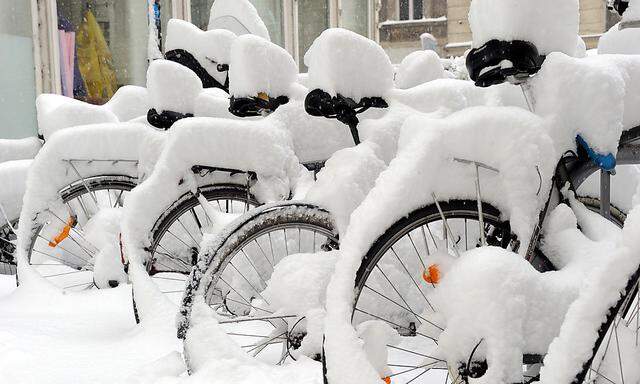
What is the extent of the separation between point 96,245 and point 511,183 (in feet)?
9.10

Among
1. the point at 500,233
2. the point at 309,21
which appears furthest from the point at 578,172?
the point at 309,21

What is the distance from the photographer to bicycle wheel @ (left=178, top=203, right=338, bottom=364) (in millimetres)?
2514

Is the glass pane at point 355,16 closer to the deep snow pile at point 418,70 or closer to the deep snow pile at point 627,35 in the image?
the deep snow pile at point 418,70

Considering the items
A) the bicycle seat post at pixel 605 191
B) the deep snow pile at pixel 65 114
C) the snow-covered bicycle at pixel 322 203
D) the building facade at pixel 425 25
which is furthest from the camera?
the building facade at pixel 425 25

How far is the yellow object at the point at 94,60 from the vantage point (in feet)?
27.8

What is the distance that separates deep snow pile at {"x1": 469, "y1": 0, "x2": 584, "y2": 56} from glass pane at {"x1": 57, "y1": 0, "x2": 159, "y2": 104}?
7.00m

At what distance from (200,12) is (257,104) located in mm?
7372

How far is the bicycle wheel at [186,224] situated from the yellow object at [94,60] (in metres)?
5.72

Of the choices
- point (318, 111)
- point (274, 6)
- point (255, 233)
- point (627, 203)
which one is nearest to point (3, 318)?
point (255, 233)

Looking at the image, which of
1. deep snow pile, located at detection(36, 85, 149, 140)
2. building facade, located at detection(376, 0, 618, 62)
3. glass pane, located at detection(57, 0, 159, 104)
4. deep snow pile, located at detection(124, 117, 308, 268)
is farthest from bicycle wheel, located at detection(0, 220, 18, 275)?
building facade, located at detection(376, 0, 618, 62)

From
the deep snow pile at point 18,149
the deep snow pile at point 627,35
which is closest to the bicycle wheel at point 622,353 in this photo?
Answer: the deep snow pile at point 627,35

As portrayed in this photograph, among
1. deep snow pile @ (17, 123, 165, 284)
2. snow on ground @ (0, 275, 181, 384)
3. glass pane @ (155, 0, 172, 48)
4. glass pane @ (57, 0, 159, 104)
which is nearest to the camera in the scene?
snow on ground @ (0, 275, 181, 384)

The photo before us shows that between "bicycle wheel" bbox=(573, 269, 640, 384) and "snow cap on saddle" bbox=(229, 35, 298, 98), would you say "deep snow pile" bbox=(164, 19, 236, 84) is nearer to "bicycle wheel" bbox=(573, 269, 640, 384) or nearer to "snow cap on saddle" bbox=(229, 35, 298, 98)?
"snow cap on saddle" bbox=(229, 35, 298, 98)

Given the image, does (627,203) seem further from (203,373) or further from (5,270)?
(5,270)
